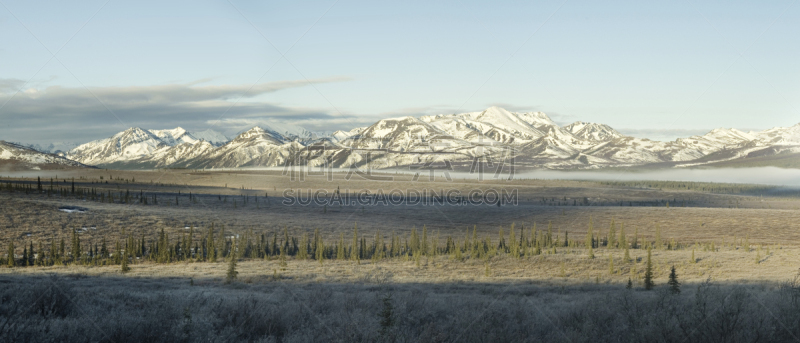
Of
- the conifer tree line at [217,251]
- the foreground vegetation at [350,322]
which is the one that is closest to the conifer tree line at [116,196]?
the conifer tree line at [217,251]

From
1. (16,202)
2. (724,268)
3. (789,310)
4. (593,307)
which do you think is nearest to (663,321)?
(593,307)

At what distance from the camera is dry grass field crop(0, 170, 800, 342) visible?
1297 centimetres

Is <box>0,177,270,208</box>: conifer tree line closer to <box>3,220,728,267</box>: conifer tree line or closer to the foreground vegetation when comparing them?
<box>3,220,728,267</box>: conifer tree line

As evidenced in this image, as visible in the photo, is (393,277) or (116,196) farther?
(116,196)

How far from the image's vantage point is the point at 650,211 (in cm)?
10806

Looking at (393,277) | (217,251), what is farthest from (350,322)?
(217,251)

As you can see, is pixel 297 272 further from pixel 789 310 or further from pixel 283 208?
pixel 283 208

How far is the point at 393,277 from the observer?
4062 cm

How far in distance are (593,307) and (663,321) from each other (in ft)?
13.4

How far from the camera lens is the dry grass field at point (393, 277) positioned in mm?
12969

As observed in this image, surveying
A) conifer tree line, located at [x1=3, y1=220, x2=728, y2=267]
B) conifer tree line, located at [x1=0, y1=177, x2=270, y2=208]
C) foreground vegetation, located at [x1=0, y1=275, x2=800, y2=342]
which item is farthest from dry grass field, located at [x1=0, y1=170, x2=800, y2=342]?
conifer tree line, located at [x1=0, y1=177, x2=270, y2=208]

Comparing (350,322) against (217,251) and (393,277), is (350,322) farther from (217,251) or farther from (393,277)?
(217,251)

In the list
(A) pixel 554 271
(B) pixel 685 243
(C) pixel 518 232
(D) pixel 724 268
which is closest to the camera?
(D) pixel 724 268

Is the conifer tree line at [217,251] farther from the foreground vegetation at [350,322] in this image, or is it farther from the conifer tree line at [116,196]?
the conifer tree line at [116,196]
